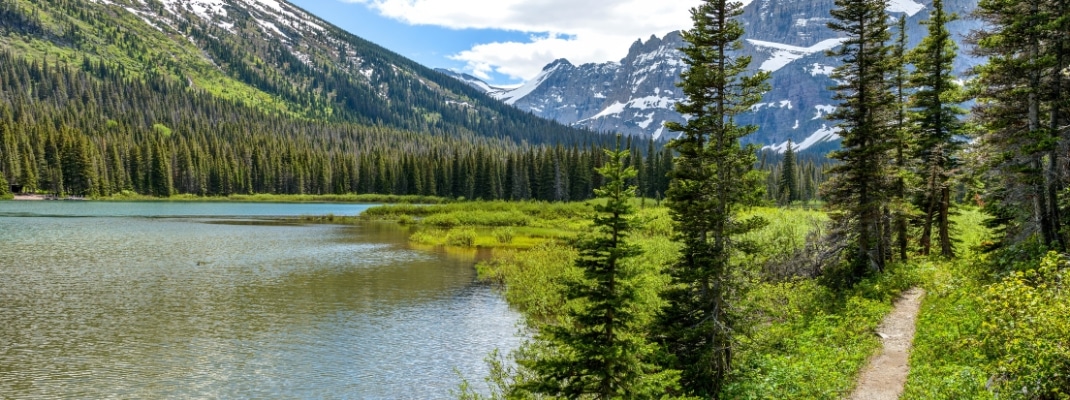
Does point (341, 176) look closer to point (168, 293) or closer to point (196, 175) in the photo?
point (196, 175)

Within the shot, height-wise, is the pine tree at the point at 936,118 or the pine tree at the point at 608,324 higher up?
the pine tree at the point at 936,118

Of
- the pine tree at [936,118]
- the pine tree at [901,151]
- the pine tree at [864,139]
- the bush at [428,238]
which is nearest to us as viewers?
the pine tree at [864,139]

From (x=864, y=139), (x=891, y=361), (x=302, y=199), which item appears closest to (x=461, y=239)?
(x=864, y=139)

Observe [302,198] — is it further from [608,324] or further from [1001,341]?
[1001,341]

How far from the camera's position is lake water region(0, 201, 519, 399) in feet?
66.7

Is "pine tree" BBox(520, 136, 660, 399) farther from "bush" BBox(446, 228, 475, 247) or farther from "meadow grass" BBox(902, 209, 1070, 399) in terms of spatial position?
"bush" BBox(446, 228, 475, 247)

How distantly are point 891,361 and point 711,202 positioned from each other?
23.3 ft

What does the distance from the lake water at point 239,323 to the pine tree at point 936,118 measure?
74.6ft

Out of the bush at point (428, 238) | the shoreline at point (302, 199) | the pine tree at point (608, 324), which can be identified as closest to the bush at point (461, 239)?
the bush at point (428, 238)

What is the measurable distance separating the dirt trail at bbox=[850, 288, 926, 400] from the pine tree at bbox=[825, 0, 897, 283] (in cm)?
500

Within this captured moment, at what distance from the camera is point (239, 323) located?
2819cm

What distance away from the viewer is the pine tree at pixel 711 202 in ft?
55.3

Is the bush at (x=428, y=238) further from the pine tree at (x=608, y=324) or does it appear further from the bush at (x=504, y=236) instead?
the pine tree at (x=608, y=324)

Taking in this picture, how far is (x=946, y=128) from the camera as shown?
31.8 meters
